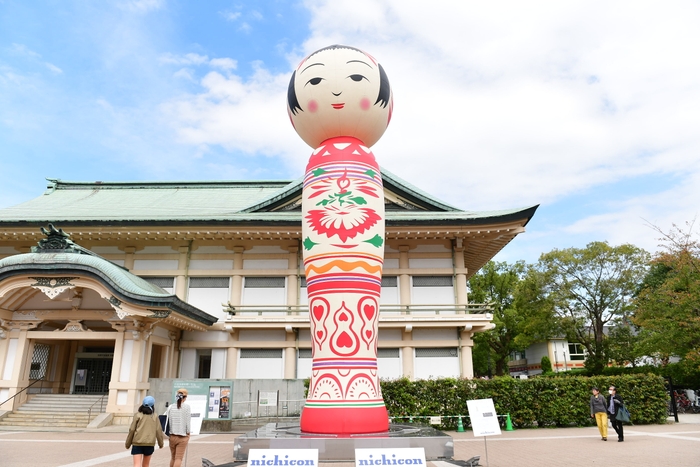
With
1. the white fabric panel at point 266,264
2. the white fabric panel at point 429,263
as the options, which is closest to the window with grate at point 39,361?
the white fabric panel at point 266,264

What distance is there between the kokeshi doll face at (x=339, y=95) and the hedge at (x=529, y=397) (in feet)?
28.7

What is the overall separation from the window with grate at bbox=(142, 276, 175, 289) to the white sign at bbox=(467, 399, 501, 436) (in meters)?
14.2

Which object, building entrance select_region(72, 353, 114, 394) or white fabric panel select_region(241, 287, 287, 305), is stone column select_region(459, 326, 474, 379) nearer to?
white fabric panel select_region(241, 287, 287, 305)

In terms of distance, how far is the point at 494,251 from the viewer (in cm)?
2066

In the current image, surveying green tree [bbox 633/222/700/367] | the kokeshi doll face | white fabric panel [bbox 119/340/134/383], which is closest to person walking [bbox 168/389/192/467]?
the kokeshi doll face

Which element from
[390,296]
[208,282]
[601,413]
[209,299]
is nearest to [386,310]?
[390,296]

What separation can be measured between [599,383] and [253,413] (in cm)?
1099

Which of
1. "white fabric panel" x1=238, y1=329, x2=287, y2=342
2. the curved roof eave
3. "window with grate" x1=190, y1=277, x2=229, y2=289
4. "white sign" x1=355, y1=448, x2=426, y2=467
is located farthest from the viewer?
"window with grate" x1=190, y1=277, x2=229, y2=289

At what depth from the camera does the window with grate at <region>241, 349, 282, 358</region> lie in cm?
1822

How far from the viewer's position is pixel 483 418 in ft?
27.3

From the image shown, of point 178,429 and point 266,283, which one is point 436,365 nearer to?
point 266,283

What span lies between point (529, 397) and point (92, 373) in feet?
52.5

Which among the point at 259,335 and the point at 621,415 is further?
the point at 259,335

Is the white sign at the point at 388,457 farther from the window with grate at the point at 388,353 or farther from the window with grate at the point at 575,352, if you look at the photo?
the window with grate at the point at 575,352
